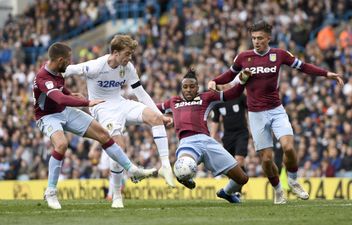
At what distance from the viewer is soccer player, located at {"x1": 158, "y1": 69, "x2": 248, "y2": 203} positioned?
52.7 ft

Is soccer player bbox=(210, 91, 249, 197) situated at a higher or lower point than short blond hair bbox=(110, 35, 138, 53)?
lower

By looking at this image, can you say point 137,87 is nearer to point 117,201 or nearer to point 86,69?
point 86,69

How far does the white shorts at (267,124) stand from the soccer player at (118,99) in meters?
1.36

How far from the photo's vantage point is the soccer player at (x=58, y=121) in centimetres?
1522

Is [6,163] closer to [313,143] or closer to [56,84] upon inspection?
[313,143]

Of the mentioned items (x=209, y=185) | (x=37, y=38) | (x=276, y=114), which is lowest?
(x=209, y=185)

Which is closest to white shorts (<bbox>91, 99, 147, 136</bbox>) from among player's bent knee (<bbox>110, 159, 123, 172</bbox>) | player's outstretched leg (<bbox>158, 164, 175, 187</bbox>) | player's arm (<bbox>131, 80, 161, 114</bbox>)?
player's arm (<bbox>131, 80, 161, 114</bbox>)

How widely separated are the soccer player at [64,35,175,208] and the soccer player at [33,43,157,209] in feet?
1.42

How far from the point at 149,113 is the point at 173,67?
14672 mm

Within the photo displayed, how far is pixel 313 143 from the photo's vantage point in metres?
24.0

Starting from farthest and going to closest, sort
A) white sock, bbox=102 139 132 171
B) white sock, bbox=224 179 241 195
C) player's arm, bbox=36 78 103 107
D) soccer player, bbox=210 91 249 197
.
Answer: soccer player, bbox=210 91 249 197 < white sock, bbox=224 179 241 195 < white sock, bbox=102 139 132 171 < player's arm, bbox=36 78 103 107

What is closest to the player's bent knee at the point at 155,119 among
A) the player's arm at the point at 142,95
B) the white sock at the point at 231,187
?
the player's arm at the point at 142,95

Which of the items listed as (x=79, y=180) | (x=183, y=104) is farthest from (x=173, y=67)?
(x=183, y=104)

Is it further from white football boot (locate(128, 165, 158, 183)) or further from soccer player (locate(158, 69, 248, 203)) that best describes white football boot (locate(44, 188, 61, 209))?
soccer player (locate(158, 69, 248, 203))
